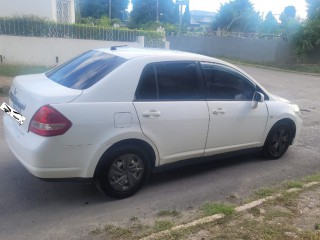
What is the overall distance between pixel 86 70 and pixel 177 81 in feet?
3.58

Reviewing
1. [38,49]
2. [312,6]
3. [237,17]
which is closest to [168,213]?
[38,49]

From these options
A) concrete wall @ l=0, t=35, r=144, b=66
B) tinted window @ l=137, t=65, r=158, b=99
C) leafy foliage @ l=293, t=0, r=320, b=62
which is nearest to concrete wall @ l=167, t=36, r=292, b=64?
leafy foliage @ l=293, t=0, r=320, b=62

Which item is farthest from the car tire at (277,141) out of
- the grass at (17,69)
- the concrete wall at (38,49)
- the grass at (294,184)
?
the grass at (17,69)

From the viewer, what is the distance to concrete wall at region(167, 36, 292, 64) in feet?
84.4

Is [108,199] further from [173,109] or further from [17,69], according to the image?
[17,69]

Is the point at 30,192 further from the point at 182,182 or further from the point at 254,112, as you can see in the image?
the point at 254,112

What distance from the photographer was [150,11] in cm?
6266

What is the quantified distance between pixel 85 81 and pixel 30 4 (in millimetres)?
13279

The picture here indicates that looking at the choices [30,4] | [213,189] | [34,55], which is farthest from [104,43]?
[213,189]

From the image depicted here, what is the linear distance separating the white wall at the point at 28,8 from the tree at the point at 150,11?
46428 millimetres

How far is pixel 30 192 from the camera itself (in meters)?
4.35

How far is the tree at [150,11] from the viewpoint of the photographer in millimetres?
62156

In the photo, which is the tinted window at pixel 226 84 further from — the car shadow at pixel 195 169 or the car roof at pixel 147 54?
the car shadow at pixel 195 169

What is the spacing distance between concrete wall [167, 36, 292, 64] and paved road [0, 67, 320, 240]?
68.6 ft
